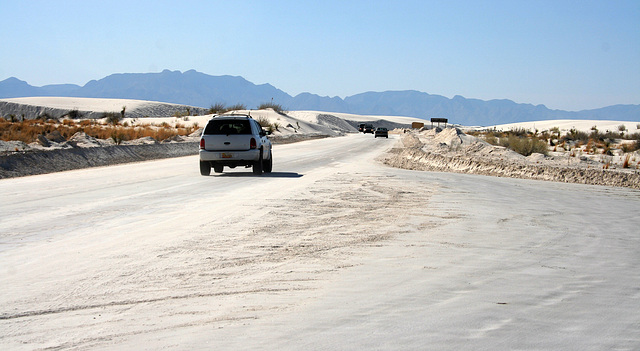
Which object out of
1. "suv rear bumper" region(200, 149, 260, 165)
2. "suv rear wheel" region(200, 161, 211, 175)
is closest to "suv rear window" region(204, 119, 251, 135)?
"suv rear bumper" region(200, 149, 260, 165)

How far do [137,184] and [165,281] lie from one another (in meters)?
11.0

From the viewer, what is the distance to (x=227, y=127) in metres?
20.8

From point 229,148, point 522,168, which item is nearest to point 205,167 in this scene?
point 229,148

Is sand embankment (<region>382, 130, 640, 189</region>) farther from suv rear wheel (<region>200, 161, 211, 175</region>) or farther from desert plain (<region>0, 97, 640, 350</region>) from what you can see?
suv rear wheel (<region>200, 161, 211, 175</region>)

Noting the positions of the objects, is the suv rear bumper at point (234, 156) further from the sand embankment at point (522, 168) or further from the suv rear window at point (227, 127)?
the sand embankment at point (522, 168)

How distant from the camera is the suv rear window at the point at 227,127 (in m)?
20.5

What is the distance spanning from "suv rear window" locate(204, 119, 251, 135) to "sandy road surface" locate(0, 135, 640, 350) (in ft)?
25.0

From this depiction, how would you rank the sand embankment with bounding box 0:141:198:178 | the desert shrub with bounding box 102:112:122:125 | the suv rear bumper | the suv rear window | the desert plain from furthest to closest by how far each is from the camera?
the desert shrub with bounding box 102:112:122:125 → the sand embankment with bounding box 0:141:198:178 → the suv rear window → the suv rear bumper → the desert plain

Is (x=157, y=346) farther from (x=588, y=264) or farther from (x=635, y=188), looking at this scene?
(x=635, y=188)

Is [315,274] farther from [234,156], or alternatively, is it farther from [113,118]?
[113,118]

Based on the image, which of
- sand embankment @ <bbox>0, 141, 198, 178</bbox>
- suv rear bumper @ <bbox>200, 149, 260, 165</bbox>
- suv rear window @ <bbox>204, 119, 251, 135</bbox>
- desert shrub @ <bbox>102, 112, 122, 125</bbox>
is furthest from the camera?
desert shrub @ <bbox>102, 112, 122, 125</bbox>

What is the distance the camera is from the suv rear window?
20531 millimetres

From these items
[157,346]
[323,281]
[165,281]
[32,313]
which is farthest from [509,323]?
[32,313]

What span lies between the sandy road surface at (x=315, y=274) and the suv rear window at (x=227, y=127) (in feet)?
25.0
